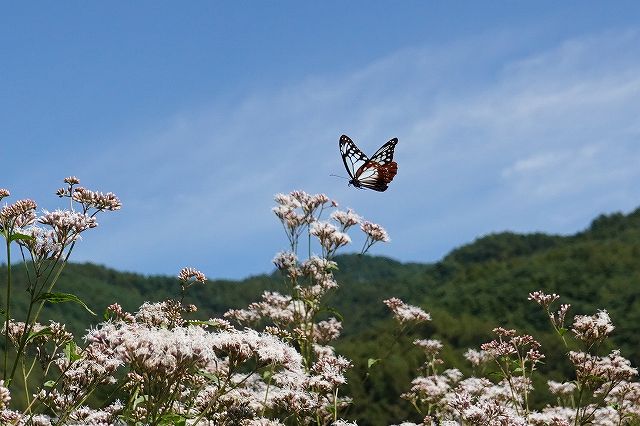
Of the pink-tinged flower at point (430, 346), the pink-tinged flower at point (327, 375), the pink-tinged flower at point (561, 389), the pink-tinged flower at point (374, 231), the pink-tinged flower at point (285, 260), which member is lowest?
the pink-tinged flower at point (327, 375)

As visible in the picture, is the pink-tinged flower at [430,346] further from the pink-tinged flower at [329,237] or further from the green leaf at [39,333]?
the green leaf at [39,333]

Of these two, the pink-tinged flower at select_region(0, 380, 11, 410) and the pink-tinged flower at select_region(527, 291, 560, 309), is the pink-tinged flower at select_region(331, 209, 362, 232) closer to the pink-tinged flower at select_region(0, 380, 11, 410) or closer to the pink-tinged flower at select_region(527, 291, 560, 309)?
the pink-tinged flower at select_region(527, 291, 560, 309)

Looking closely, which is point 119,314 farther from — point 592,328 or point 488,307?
point 488,307

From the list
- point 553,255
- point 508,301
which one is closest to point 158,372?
point 508,301

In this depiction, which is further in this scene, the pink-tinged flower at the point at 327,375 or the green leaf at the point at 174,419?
the pink-tinged flower at the point at 327,375

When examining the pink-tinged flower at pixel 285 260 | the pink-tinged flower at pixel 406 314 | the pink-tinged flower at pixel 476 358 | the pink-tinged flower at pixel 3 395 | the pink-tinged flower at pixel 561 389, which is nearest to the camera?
the pink-tinged flower at pixel 3 395

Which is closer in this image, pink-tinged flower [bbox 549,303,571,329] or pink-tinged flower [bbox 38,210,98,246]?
pink-tinged flower [bbox 38,210,98,246]

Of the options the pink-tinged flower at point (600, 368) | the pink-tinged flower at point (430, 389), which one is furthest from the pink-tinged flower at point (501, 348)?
the pink-tinged flower at point (430, 389)

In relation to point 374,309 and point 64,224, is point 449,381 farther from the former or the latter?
point 374,309

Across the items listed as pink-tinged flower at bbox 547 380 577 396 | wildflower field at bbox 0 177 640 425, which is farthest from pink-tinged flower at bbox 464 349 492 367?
pink-tinged flower at bbox 547 380 577 396

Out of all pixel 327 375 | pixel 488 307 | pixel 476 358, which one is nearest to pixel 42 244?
pixel 327 375
